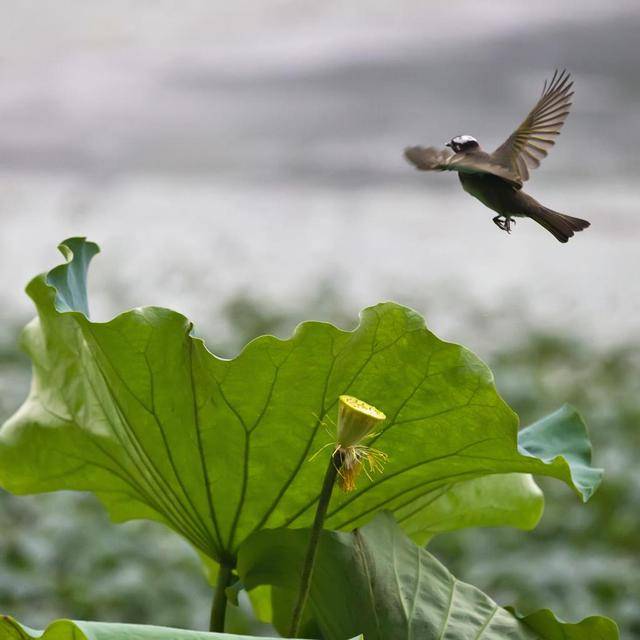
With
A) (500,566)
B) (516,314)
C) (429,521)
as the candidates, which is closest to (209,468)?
(429,521)

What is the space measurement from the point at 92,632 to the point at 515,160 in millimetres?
229

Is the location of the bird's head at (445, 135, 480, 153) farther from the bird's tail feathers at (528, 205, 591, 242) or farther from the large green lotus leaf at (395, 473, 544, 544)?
the large green lotus leaf at (395, 473, 544, 544)

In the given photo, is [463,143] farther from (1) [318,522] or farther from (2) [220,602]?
(2) [220,602]

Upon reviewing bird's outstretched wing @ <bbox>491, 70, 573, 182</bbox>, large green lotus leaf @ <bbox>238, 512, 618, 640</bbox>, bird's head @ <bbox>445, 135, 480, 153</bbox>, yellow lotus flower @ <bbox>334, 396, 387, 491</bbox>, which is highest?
bird's outstretched wing @ <bbox>491, 70, 573, 182</bbox>

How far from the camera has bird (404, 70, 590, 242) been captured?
34 centimetres

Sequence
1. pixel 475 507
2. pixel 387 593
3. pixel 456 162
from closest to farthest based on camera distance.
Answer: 1. pixel 456 162
2. pixel 387 593
3. pixel 475 507

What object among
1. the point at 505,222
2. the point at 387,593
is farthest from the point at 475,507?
the point at 505,222

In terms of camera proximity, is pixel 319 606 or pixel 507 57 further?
pixel 507 57

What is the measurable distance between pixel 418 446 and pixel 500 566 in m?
1.11

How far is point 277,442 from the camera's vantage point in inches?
19.3

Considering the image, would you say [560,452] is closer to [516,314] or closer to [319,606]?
[319,606]

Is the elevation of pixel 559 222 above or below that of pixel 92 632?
above

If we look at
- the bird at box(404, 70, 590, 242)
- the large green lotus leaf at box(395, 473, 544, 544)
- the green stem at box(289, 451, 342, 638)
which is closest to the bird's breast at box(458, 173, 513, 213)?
the bird at box(404, 70, 590, 242)

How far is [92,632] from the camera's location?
15.2 inches
